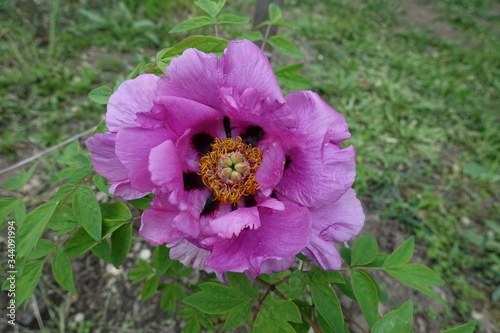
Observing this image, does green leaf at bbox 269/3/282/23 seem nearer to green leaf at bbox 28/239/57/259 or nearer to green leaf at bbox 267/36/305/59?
green leaf at bbox 267/36/305/59

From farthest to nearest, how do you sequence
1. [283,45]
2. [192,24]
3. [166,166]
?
1. [283,45]
2. [192,24]
3. [166,166]

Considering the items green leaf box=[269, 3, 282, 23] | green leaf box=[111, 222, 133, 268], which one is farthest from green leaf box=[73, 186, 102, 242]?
green leaf box=[269, 3, 282, 23]

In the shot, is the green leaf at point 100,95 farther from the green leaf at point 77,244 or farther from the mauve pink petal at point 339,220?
the mauve pink petal at point 339,220

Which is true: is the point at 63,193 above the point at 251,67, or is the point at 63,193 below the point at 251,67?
below

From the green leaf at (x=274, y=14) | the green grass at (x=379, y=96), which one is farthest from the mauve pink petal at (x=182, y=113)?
the green grass at (x=379, y=96)

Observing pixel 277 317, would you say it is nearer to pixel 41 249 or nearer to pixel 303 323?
pixel 303 323

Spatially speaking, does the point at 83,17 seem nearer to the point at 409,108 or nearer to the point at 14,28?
the point at 14,28

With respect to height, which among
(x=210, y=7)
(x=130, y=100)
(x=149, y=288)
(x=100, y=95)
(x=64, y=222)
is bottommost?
(x=149, y=288)

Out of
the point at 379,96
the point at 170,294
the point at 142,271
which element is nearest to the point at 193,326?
the point at 170,294

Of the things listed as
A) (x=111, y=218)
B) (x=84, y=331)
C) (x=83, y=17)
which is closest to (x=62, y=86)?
(x=83, y=17)
